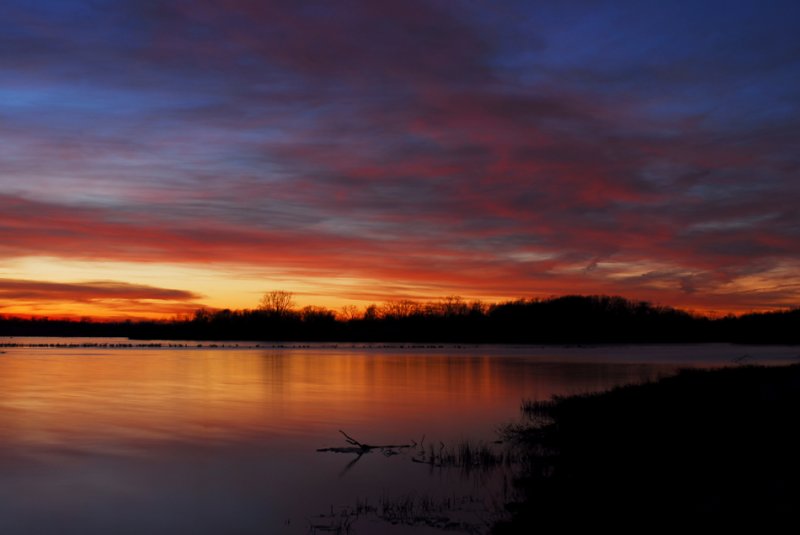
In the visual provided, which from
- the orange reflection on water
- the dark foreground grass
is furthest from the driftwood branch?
the dark foreground grass

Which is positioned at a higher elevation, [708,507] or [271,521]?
[708,507]

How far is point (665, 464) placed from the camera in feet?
52.7

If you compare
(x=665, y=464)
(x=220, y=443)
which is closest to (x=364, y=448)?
(x=220, y=443)

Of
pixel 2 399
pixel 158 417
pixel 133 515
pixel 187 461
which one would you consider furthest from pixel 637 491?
pixel 2 399

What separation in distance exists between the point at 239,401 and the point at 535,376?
26346mm

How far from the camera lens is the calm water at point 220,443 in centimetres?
1611

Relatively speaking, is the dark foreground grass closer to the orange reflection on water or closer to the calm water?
the calm water

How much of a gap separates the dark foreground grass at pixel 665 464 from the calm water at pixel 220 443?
251 cm

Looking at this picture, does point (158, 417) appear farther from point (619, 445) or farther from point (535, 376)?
point (535, 376)

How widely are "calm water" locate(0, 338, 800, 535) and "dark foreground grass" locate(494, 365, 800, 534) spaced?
251 cm

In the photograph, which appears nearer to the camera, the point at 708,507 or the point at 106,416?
the point at 708,507

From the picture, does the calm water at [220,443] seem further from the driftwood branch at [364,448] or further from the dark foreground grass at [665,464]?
the dark foreground grass at [665,464]

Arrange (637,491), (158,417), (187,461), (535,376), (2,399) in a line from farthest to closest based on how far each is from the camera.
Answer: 1. (535,376)
2. (2,399)
3. (158,417)
4. (187,461)
5. (637,491)

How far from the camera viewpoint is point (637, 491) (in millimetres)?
13875
